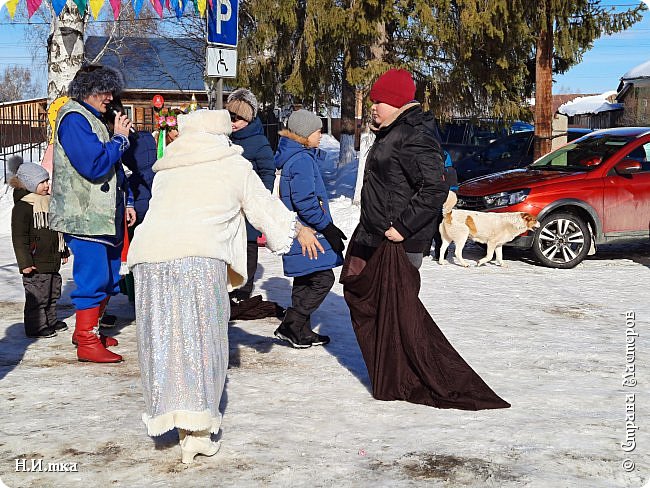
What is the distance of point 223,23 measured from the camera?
29.5 ft

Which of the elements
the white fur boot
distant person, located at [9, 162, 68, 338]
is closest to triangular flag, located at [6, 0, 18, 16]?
distant person, located at [9, 162, 68, 338]

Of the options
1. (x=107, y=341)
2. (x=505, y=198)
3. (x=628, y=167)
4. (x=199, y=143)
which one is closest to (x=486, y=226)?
(x=505, y=198)

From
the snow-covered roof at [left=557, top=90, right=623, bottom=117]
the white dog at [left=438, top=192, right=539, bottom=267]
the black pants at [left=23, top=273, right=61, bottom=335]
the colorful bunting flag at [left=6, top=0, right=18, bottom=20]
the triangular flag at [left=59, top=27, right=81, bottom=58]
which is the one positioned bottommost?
the black pants at [left=23, top=273, right=61, bottom=335]

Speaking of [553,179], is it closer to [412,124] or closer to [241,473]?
[412,124]

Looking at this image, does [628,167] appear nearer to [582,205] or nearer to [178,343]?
[582,205]

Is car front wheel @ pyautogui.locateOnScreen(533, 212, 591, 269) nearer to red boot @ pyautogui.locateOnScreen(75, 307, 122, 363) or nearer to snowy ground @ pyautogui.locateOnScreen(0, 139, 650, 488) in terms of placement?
snowy ground @ pyautogui.locateOnScreen(0, 139, 650, 488)

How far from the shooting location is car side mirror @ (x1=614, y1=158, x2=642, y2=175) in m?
10.8

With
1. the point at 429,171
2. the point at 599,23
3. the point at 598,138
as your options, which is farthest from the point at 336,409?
the point at 599,23

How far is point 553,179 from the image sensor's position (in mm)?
10836

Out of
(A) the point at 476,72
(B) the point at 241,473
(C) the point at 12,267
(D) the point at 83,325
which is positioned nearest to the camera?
(B) the point at 241,473

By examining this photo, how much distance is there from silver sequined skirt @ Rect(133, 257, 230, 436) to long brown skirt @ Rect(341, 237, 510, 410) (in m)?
1.36

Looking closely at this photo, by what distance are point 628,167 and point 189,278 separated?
27.2 feet

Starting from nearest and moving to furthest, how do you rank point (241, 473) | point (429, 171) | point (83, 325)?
point (241, 473) < point (429, 171) < point (83, 325)

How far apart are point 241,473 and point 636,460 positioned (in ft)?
6.52
